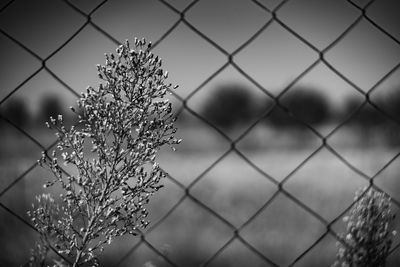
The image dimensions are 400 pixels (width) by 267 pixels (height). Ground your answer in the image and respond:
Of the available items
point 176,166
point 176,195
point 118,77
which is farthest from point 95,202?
point 176,166

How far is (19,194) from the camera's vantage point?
123 inches

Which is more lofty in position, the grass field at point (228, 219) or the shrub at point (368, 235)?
the grass field at point (228, 219)

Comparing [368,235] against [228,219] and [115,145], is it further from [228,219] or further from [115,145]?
[228,219]

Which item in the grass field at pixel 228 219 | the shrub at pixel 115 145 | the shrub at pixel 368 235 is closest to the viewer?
the shrub at pixel 115 145

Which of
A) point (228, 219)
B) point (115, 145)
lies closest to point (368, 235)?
point (115, 145)

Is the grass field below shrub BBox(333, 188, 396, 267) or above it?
above

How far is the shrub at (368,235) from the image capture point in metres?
0.99

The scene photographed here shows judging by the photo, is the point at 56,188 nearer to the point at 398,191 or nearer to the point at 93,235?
the point at 398,191

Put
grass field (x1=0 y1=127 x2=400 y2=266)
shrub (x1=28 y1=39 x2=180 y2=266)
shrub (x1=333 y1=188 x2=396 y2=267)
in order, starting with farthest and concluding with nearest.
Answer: grass field (x1=0 y1=127 x2=400 y2=266), shrub (x1=333 y1=188 x2=396 y2=267), shrub (x1=28 y1=39 x2=180 y2=266)

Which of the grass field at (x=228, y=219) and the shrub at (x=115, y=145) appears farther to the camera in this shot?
the grass field at (x=228, y=219)

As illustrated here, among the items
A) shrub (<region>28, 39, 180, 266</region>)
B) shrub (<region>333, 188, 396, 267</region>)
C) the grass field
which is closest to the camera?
shrub (<region>28, 39, 180, 266</region>)

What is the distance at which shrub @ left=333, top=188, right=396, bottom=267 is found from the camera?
993 millimetres

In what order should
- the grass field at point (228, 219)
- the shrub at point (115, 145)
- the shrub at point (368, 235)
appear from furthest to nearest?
the grass field at point (228, 219) → the shrub at point (368, 235) → the shrub at point (115, 145)

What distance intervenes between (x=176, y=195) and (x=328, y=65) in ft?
17.4
